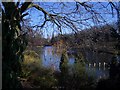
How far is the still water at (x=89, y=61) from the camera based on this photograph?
10.8 meters

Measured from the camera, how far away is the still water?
10.8m

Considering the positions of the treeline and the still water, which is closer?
the treeline

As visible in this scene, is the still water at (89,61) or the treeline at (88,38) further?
the still water at (89,61)

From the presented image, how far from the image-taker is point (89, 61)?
39.1 feet

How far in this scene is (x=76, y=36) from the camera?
31.2 ft

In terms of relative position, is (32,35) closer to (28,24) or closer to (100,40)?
(28,24)

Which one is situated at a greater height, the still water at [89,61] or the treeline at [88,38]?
the treeline at [88,38]

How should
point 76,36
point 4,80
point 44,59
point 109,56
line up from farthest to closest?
point 109,56
point 44,59
point 76,36
point 4,80

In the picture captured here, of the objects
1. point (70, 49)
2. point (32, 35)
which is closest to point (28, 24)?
point (32, 35)

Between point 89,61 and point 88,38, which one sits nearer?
point 88,38

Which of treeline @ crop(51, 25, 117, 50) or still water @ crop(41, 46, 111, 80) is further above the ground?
treeline @ crop(51, 25, 117, 50)

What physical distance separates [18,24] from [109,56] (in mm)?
5894

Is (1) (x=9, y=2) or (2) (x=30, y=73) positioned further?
(2) (x=30, y=73)

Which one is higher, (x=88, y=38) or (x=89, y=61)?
(x=88, y=38)
